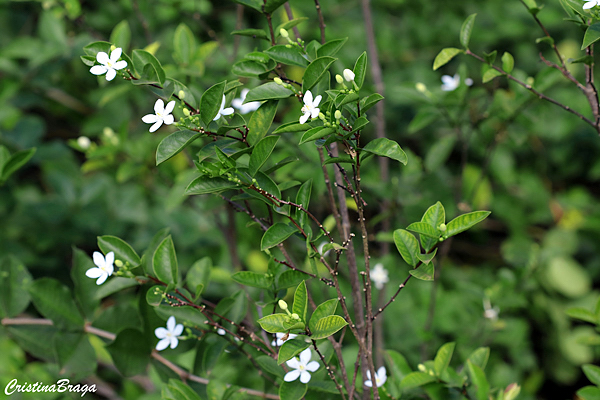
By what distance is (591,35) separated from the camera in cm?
72

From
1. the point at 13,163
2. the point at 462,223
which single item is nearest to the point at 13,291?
the point at 13,163

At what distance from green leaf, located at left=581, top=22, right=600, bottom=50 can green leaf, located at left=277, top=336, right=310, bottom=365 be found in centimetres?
60

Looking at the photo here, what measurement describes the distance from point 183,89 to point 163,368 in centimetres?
63

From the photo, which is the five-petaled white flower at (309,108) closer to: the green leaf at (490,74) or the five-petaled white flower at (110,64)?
the five-petaled white flower at (110,64)

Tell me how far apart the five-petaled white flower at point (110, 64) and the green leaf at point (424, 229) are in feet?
1.59

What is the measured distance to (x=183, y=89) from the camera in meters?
0.75

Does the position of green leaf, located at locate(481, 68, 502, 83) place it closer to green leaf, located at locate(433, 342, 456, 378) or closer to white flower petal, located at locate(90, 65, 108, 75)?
green leaf, located at locate(433, 342, 456, 378)

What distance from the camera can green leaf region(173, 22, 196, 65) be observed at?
4.26 ft

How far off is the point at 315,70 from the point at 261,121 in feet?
0.38

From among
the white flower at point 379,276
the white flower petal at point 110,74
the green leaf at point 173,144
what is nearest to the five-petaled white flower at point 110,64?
the white flower petal at point 110,74

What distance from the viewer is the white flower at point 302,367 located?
76cm

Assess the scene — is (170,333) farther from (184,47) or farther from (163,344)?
(184,47)

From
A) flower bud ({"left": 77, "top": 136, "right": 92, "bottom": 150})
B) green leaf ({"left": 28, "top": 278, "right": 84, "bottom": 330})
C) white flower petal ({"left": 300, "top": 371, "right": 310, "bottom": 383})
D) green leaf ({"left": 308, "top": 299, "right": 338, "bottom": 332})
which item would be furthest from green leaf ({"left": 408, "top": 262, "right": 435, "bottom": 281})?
flower bud ({"left": 77, "top": 136, "right": 92, "bottom": 150})

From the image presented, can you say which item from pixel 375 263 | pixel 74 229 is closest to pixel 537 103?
pixel 375 263
